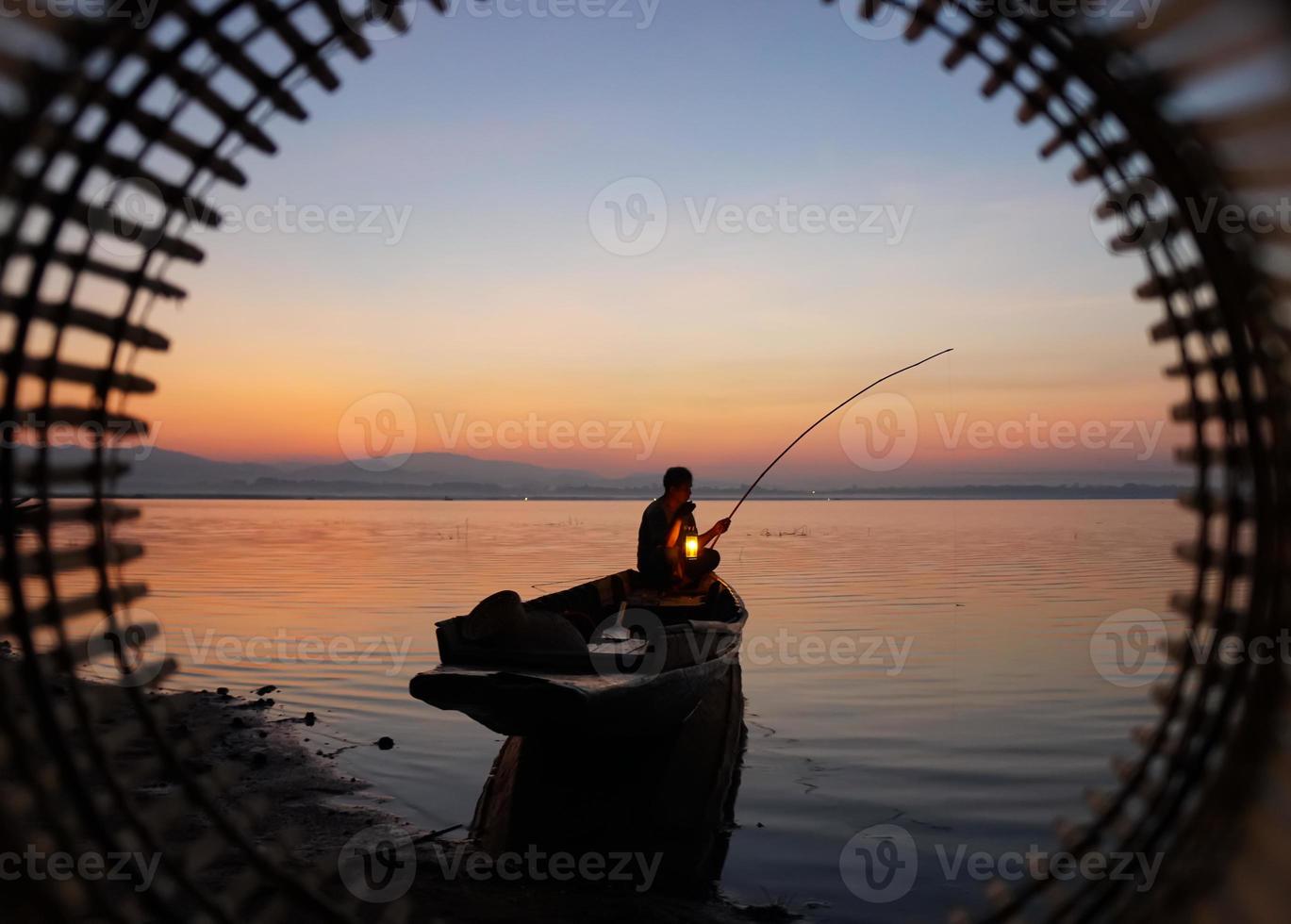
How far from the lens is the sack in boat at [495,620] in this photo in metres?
6.72

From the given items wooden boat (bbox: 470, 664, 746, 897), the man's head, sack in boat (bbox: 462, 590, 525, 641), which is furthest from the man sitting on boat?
sack in boat (bbox: 462, 590, 525, 641)

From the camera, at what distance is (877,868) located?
7371 mm

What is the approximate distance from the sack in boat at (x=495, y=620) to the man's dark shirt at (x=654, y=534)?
12.5 feet

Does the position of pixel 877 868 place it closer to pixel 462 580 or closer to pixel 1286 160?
pixel 1286 160

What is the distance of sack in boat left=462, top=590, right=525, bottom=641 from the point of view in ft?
22.1

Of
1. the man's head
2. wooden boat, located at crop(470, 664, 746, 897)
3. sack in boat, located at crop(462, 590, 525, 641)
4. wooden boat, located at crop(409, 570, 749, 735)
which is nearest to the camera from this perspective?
wooden boat, located at crop(409, 570, 749, 735)

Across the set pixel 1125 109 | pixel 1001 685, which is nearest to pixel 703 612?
pixel 1001 685

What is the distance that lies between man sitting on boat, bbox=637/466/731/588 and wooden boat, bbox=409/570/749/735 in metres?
2.32

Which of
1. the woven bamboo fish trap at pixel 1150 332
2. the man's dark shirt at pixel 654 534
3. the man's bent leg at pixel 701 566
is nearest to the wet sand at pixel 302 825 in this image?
the woven bamboo fish trap at pixel 1150 332

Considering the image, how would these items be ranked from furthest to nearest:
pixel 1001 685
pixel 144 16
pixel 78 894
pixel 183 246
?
pixel 1001 685, pixel 183 246, pixel 144 16, pixel 78 894

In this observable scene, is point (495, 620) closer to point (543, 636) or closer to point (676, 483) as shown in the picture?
point (543, 636)

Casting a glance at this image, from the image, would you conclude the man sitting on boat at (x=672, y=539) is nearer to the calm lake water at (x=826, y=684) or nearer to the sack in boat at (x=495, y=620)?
the calm lake water at (x=826, y=684)

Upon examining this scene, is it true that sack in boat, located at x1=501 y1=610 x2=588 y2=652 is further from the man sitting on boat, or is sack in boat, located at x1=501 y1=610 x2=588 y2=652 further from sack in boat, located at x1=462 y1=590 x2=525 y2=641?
the man sitting on boat

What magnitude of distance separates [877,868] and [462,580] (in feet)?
68.3
